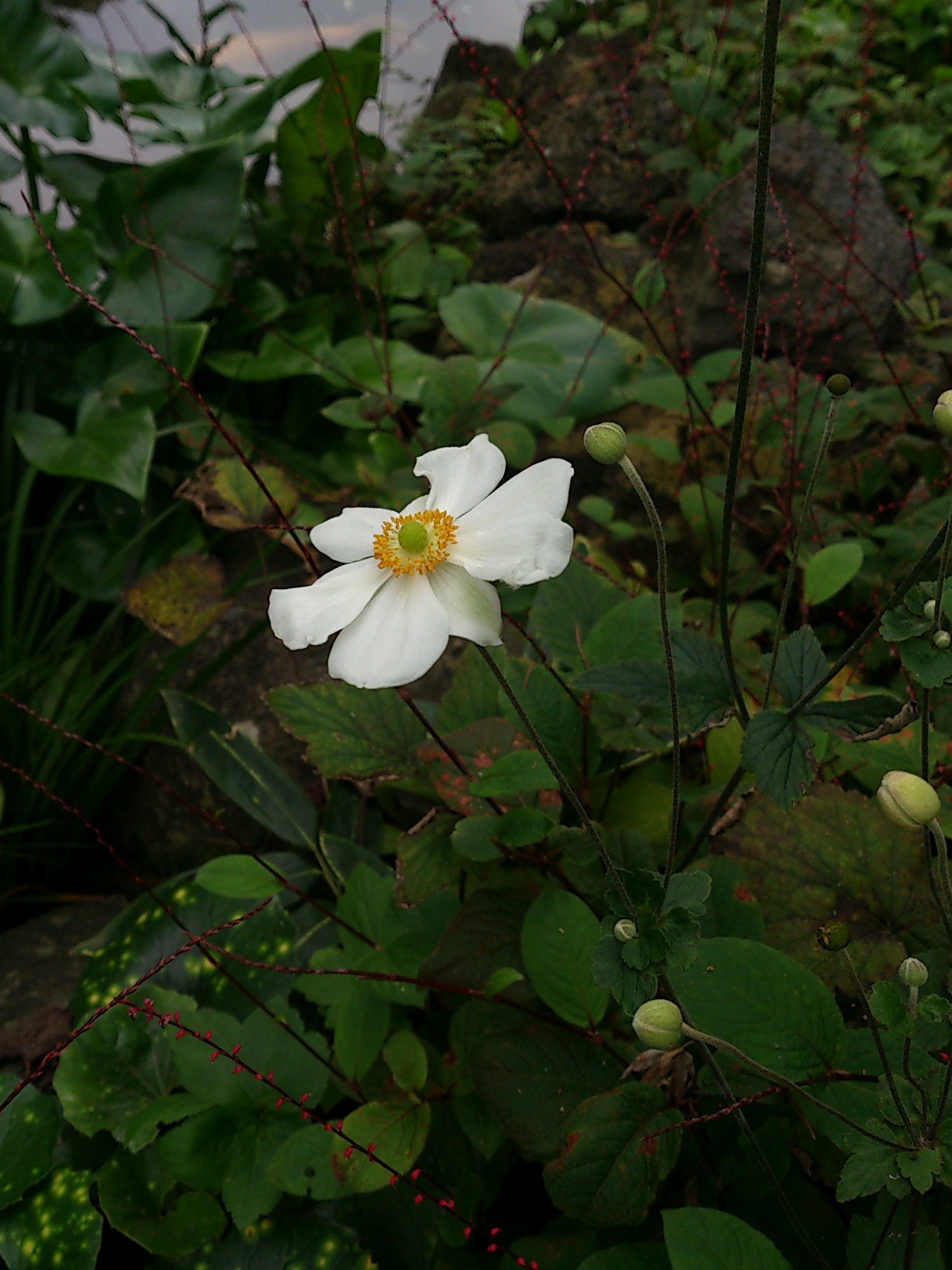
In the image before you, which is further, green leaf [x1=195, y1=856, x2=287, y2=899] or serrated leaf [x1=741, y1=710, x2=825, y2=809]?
green leaf [x1=195, y1=856, x2=287, y2=899]

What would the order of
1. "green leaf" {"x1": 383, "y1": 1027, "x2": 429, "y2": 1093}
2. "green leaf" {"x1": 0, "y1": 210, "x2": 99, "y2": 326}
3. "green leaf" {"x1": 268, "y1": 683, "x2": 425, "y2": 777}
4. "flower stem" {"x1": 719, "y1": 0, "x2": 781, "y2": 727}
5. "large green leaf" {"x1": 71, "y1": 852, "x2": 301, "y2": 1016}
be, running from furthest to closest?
"green leaf" {"x1": 0, "y1": 210, "x2": 99, "y2": 326}
"large green leaf" {"x1": 71, "y1": 852, "x2": 301, "y2": 1016}
"green leaf" {"x1": 268, "y1": 683, "x2": 425, "y2": 777}
"green leaf" {"x1": 383, "y1": 1027, "x2": 429, "y2": 1093}
"flower stem" {"x1": 719, "y1": 0, "x2": 781, "y2": 727}

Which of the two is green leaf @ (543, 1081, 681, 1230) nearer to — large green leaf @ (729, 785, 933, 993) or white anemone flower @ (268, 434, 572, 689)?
large green leaf @ (729, 785, 933, 993)

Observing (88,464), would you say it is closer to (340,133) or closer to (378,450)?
(378,450)

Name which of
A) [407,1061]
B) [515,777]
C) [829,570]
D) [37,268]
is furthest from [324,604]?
[37,268]

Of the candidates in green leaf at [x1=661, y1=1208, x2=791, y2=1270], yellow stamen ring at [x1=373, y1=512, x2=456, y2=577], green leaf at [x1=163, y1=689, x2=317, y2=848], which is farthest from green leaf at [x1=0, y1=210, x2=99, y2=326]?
green leaf at [x1=661, y1=1208, x2=791, y2=1270]

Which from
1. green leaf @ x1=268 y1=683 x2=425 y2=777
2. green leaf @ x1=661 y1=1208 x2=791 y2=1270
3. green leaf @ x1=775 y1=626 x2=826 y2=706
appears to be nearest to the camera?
green leaf @ x1=661 y1=1208 x2=791 y2=1270

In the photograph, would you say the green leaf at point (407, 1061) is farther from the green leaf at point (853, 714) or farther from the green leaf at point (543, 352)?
the green leaf at point (543, 352)

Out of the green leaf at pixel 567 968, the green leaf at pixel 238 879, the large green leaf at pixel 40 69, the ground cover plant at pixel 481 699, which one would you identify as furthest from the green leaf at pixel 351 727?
→ the large green leaf at pixel 40 69

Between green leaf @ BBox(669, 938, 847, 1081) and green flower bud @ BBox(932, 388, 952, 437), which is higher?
green flower bud @ BBox(932, 388, 952, 437)
